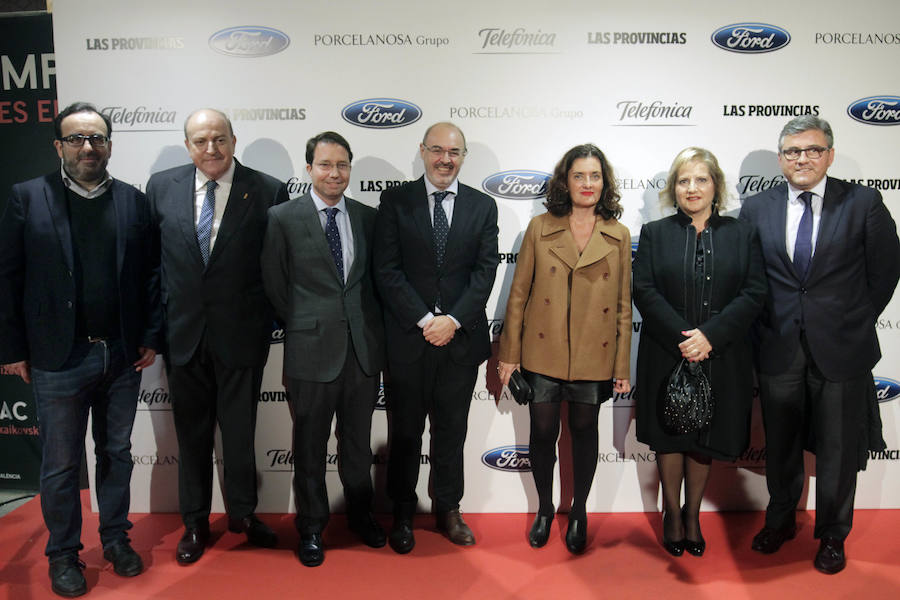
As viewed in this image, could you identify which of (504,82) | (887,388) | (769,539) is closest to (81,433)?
(504,82)

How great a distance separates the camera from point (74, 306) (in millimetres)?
2674

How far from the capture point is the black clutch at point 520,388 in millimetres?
2947

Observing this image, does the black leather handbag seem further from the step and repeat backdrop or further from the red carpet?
the step and repeat backdrop

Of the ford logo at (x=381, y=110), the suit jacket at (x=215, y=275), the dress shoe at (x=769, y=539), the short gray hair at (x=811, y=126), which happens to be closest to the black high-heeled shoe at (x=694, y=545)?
the dress shoe at (x=769, y=539)

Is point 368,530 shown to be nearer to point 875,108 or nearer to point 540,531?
point 540,531

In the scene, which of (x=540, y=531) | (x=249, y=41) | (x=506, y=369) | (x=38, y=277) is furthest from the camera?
(x=249, y=41)

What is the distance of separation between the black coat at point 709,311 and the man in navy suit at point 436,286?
82 cm

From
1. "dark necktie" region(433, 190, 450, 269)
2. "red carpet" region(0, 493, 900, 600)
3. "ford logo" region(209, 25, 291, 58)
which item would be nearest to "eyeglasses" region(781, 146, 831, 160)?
"dark necktie" region(433, 190, 450, 269)

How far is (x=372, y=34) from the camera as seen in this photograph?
3395mm

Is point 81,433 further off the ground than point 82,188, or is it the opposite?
point 82,188

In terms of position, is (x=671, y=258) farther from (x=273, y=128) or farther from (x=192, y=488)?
(x=192, y=488)

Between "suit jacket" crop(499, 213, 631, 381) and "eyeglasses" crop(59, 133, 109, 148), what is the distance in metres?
2.06

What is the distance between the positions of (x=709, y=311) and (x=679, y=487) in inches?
37.3

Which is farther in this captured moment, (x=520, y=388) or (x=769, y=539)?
(x=769, y=539)
